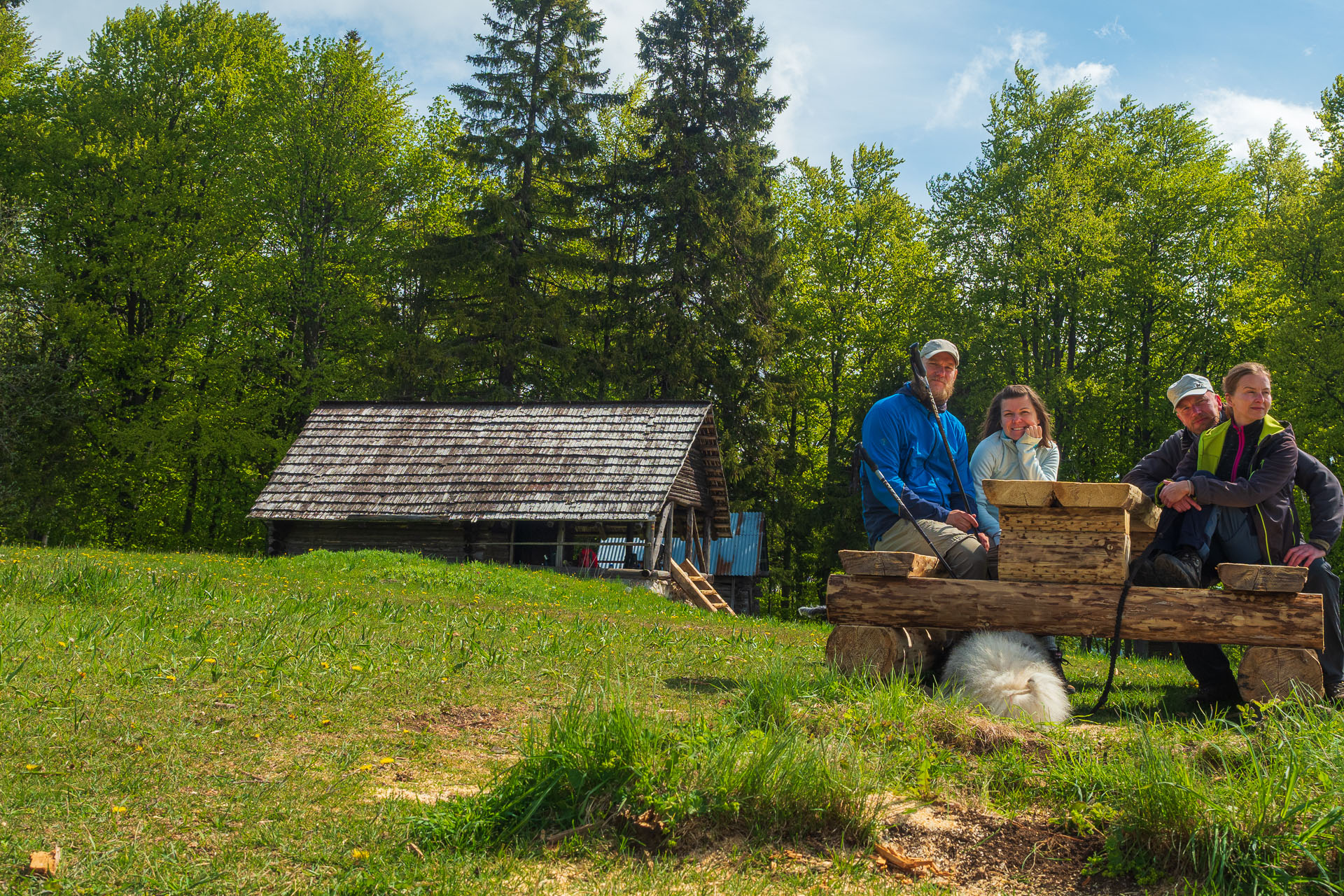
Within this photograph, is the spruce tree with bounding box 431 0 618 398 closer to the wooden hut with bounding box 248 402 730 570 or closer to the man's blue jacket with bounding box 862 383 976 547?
the wooden hut with bounding box 248 402 730 570

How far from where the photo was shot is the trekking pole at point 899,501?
5.61 meters

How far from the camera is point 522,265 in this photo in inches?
1093

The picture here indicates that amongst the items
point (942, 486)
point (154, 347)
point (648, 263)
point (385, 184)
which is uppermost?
point (385, 184)

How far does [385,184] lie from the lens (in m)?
31.9

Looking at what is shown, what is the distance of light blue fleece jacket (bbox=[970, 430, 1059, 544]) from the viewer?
6105mm

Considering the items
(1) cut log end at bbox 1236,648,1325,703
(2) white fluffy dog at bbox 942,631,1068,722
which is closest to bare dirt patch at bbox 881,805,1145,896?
(2) white fluffy dog at bbox 942,631,1068,722

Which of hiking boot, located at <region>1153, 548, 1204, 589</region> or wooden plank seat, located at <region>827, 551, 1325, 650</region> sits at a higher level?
hiking boot, located at <region>1153, 548, 1204, 589</region>

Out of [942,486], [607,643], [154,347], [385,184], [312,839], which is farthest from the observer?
[385,184]

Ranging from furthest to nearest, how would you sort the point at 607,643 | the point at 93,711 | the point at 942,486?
the point at 607,643, the point at 942,486, the point at 93,711

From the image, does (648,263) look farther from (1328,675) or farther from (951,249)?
(1328,675)

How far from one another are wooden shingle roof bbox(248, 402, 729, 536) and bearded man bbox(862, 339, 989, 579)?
13126 millimetres

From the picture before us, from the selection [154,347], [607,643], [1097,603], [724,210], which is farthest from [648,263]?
[1097,603]

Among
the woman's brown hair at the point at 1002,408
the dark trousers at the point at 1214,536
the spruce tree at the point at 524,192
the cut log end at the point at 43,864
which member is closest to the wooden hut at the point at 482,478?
the spruce tree at the point at 524,192

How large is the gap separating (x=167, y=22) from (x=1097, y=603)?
34.2 m
